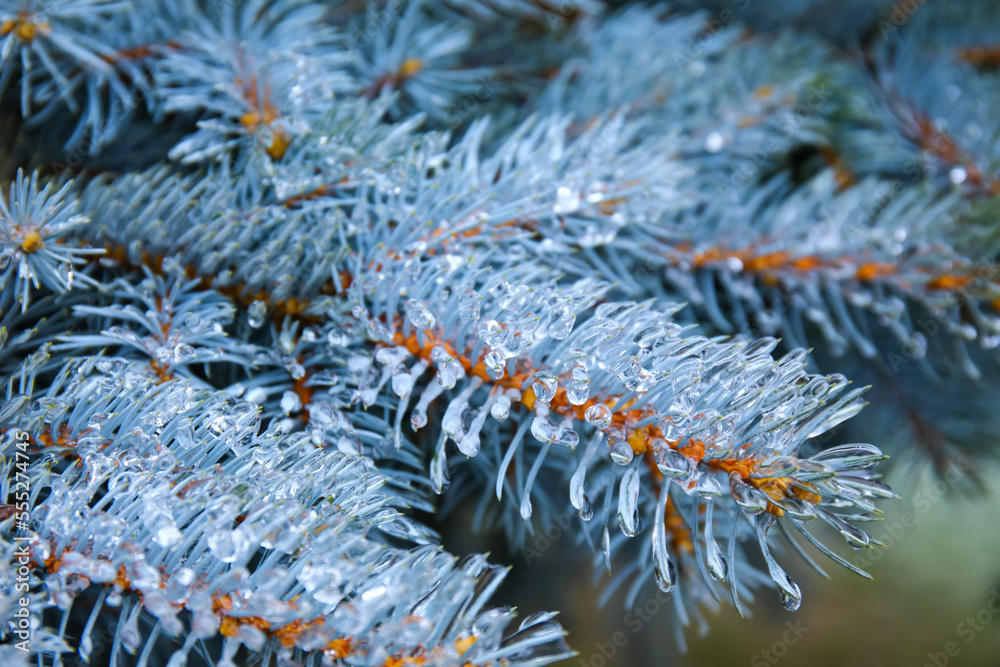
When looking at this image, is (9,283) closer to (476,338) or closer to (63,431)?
(63,431)

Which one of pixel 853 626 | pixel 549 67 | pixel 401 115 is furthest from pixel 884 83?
pixel 853 626
